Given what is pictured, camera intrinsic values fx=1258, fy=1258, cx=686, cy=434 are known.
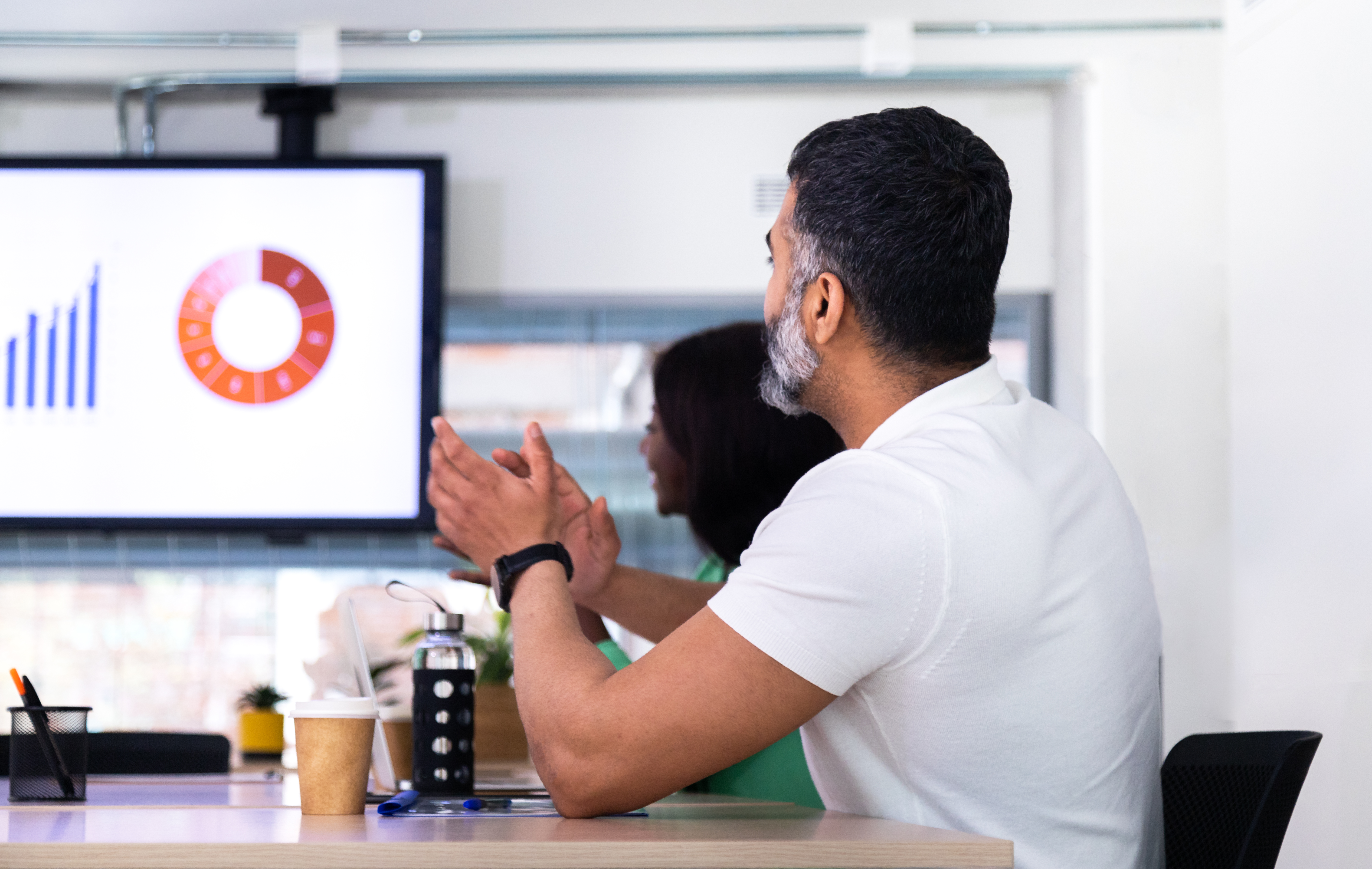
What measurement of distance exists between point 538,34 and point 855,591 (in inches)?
107

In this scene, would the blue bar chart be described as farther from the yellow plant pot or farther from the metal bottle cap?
the metal bottle cap

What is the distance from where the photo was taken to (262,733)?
3014 mm

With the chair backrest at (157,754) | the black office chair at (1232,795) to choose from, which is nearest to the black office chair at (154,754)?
the chair backrest at (157,754)

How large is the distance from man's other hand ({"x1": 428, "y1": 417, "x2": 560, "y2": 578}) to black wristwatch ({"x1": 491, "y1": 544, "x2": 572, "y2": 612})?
12mm

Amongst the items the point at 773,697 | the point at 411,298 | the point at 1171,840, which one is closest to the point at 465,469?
the point at 773,697

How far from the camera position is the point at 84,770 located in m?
1.33

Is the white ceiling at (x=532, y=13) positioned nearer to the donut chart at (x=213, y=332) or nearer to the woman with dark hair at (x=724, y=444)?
the donut chart at (x=213, y=332)

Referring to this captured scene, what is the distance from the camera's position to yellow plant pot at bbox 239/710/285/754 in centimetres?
300

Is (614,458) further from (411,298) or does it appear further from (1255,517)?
(1255,517)

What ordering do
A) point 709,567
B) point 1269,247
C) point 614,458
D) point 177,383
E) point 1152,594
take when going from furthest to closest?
point 614,458, point 177,383, point 709,567, point 1269,247, point 1152,594

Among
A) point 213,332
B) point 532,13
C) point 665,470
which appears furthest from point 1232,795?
point 213,332

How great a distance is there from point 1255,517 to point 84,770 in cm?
165

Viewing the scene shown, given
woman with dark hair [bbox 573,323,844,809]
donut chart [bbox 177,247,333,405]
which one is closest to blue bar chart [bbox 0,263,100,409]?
donut chart [bbox 177,247,333,405]

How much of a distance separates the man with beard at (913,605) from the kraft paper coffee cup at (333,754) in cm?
16
